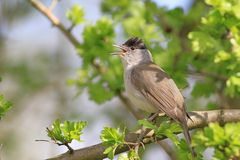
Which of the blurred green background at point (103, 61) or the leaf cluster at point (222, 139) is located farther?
the blurred green background at point (103, 61)

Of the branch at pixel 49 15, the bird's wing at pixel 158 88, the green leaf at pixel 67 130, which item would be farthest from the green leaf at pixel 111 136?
the branch at pixel 49 15

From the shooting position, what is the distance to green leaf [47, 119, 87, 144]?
366 cm

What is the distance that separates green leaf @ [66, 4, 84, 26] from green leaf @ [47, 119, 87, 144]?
2.58m

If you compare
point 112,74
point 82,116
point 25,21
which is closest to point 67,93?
point 82,116

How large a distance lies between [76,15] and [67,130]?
265 centimetres

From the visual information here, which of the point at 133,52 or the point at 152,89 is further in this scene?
the point at 133,52

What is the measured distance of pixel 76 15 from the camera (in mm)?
6109

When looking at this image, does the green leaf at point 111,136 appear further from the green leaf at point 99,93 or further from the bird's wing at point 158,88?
the green leaf at point 99,93

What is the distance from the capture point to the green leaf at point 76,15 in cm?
610

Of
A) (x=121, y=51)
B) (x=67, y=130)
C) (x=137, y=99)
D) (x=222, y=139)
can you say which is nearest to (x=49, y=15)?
(x=121, y=51)

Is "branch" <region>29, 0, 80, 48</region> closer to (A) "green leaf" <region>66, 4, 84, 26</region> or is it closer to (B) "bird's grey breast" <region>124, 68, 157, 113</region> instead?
(A) "green leaf" <region>66, 4, 84, 26</region>

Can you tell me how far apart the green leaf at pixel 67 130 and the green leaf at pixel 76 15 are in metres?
2.58

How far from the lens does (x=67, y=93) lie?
9.39 meters

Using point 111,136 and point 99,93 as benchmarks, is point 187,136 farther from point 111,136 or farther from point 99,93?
point 99,93
